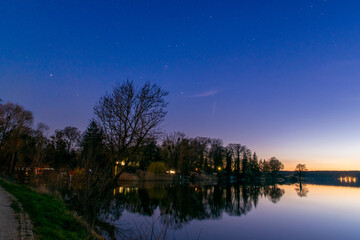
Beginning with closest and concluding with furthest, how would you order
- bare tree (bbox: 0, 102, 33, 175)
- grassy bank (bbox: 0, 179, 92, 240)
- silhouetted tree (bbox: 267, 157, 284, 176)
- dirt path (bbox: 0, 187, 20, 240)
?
dirt path (bbox: 0, 187, 20, 240), grassy bank (bbox: 0, 179, 92, 240), bare tree (bbox: 0, 102, 33, 175), silhouetted tree (bbox: 267, 157, 284, 176)

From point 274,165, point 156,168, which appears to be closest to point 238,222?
point 156,168

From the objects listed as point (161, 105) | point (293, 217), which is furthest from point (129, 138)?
point (293, 217)

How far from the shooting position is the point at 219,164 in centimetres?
7925

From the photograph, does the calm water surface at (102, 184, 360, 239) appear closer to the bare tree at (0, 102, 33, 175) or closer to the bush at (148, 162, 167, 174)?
the bare tree at (0, 102, 33, 175)

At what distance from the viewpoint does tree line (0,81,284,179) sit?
44.4 ft

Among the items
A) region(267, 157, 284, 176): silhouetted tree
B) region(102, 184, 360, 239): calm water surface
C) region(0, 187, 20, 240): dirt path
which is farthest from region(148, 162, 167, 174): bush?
region(267, 157, 284, 176): silhouetted tree

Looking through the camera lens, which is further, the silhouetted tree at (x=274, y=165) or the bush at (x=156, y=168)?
the silhouetted tree at (x=274, y=165)

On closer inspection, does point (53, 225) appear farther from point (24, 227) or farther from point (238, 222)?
point (238, 222)

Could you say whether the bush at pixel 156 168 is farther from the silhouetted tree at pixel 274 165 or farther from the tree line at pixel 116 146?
the silhouetted tree at pixel 274 165

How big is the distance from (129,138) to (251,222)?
8.83m

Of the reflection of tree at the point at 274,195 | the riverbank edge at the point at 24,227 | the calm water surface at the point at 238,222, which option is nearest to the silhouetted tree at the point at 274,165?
the reflection of tree at the point at 274,195

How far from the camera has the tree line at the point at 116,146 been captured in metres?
13.5

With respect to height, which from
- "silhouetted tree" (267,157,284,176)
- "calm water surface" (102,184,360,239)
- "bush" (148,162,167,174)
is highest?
"silhouetted tree" (267,157,284,176)

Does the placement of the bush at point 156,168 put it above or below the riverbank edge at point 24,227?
above
